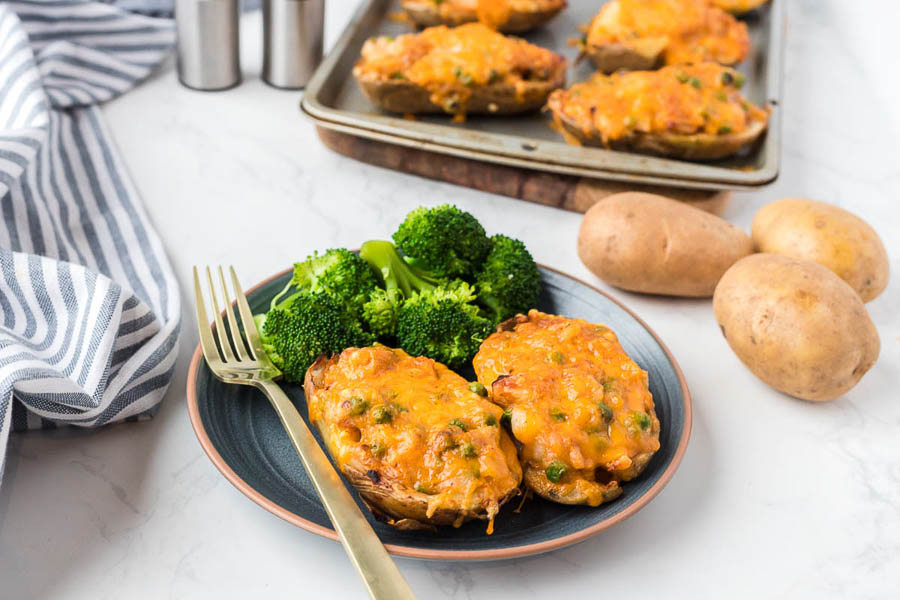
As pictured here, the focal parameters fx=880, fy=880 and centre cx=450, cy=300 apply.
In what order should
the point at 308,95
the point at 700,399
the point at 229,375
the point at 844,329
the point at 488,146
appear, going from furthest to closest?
1. the point at 308,95
2. the point at 488,146
3. the point at 700,399
4. the point at 844,329
5. the point at 229,375

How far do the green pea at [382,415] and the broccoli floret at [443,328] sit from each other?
0.34 metres

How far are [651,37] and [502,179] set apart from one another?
0.92m

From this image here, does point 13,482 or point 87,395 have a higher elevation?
point 87,395

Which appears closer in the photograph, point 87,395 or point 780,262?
point 87,395

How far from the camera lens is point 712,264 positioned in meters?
2.21

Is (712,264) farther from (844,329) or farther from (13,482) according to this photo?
(13,482)

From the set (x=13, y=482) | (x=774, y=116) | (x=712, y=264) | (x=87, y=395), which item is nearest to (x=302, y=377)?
(x=87, y=395)

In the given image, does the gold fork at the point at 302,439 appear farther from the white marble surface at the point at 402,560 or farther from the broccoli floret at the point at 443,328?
the broccoli floret at the point at 443,328

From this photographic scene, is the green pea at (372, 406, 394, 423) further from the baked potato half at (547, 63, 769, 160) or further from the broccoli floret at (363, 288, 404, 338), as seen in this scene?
the baked potato half at (547, 63, 769, 160)

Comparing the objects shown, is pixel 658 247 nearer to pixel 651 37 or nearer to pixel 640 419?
pixel 640 419

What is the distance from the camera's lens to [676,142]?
2.59 m

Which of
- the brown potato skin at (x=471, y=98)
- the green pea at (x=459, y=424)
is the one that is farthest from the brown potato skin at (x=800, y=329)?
the brown potato skin at (x=471, y=98)

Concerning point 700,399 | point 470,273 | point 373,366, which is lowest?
point 700,399

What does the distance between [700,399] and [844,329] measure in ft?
1.13
